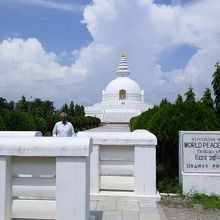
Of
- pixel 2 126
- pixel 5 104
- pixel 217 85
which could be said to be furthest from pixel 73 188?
pixel 5 104

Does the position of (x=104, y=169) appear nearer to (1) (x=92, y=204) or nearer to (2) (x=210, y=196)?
(1) (x=92, y=204)

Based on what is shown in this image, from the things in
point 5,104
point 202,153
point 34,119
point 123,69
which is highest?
point 123,69

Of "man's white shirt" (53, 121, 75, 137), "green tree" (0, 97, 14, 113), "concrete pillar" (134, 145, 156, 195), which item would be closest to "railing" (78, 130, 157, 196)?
"concrete pillar" (134, 145, 156, 195)

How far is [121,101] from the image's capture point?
6975 cm

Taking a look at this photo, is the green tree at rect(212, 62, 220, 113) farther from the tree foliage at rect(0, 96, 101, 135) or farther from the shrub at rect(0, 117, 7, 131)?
the shrub at rect(0, 117, 7, 131)

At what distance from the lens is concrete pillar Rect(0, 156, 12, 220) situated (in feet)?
16.4

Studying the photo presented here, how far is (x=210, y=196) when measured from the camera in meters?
7.86

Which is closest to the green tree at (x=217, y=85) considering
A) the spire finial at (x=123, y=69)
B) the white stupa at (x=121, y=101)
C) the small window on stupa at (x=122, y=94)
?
the white stupa at (x=121, y=101)

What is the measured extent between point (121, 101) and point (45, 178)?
212 feet

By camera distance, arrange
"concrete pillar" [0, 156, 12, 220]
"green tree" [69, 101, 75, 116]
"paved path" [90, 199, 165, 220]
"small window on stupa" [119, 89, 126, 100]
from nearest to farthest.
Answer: "concrete pillar" [0, 156, 12, 220] → "paved path" [90, 199, 165, 220] → "green tree" [69, 101, 75, 116] → "small window on stupa" [119, 89, 126, 100]

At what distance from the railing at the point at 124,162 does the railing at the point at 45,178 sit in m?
2.23

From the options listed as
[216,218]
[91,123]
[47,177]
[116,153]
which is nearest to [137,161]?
[116,153]

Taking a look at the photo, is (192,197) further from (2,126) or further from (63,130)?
(2,126)

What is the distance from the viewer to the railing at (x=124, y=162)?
7301 millimetres
